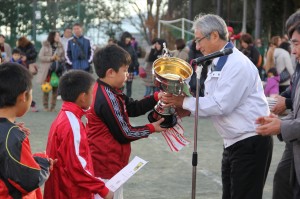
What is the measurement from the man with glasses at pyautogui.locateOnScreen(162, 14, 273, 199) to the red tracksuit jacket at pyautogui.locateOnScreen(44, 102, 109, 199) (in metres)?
0.80

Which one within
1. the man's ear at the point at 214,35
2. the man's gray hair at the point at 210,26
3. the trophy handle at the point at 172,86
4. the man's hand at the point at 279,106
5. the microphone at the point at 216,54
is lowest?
the man's hand at the point at 279,106

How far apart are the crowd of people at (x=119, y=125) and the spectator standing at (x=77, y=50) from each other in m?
9.44

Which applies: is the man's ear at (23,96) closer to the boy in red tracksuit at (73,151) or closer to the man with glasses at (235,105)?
the boy in red tracksuit at (73,151)

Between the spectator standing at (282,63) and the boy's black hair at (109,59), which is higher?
the boy's black hair at (109,59)

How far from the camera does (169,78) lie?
4672 mm

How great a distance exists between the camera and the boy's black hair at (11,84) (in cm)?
363

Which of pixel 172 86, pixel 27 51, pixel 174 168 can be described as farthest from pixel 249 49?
pixel 172 86

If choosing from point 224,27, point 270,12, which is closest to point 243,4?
point 270,12

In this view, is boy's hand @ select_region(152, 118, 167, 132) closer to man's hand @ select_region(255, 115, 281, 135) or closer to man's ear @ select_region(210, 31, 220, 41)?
man's ear @ select_region(210, 31, 220, 41)

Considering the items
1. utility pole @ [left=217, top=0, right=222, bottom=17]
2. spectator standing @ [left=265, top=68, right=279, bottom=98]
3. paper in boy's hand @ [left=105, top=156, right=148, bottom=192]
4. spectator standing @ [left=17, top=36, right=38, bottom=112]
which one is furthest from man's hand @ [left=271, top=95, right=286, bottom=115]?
utility pole @ [left=217, top=0, right=222, bottom=17]

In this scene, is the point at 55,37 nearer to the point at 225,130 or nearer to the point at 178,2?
the point at 225,130

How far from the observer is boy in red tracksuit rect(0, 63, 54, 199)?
11.5 ft

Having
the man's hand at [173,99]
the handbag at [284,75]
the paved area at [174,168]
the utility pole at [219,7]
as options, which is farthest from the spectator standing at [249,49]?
the utility pole at [219,7]

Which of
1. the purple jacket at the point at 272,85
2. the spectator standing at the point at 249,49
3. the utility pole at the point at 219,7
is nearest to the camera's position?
the spectator standing at the point at 249,49
